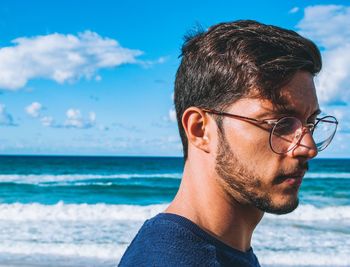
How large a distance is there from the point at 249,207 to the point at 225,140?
0.20m

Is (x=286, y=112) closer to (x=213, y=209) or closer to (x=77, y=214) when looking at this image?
(x=213, y=209)

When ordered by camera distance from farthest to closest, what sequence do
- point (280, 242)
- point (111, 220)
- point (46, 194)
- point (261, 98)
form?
point (46, 194) < point (111, 220) < point (280, 242) < point (261, 98)

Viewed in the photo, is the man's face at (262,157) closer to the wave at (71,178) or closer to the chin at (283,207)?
the chin at (283,207)

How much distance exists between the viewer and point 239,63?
1256mm

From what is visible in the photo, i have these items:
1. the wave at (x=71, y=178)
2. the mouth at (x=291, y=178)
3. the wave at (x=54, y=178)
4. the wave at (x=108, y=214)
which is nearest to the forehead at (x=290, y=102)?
the mouth at (x=291, y=178)

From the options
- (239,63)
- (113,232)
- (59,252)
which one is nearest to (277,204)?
(239,63)

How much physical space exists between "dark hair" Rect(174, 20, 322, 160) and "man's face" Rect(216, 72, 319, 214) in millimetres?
35

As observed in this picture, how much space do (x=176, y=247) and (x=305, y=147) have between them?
407 millimetres

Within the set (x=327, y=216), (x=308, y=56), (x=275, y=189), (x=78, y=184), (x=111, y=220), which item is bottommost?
(x=78, y=184)

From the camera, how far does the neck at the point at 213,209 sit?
1300 mm

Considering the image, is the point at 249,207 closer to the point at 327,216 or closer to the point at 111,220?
the point at 111,220

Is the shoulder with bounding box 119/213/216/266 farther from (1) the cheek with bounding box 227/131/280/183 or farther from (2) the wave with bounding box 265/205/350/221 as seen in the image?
(2) the wave with bounding box 265/205/350/221

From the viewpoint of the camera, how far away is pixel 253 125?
1.25m

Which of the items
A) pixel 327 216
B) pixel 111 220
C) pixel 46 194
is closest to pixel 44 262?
pixel 111 220
